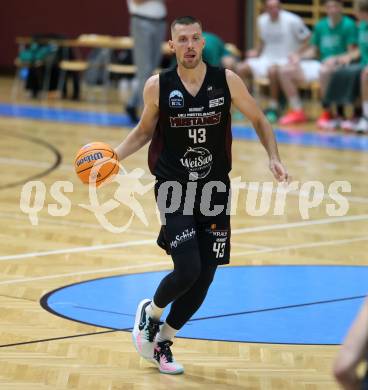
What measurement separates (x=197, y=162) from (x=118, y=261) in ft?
8.97

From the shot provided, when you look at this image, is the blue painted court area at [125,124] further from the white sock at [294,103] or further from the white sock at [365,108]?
the white sock at [294,103]

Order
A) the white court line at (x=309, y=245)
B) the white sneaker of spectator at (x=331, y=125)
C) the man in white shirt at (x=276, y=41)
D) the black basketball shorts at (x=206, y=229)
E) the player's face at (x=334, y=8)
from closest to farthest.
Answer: the black basketball shorts at (x=206, y=229) < the white court line at (x=309, y=245) < the player's face at (x=334, y=8) < the white sneaker of spectator at (x=331, y=125) < the man in white shirt at (x=276, y=41)

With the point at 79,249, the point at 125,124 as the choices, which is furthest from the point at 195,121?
the point at 125,124

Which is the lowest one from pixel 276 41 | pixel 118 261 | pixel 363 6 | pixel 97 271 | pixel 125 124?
pixel 125 124

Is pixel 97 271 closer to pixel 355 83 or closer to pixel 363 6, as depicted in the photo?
pixel 363 6

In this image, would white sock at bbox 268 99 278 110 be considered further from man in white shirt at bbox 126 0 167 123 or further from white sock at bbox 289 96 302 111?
man in white shirt at bbox 126 0 167 123

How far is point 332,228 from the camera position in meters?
9.55

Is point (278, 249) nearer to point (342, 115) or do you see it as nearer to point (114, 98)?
point (342, 115)

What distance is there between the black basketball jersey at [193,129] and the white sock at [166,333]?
780mm

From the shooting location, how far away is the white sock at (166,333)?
223 inches

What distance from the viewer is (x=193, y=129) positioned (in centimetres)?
558

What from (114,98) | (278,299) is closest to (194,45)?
(278,299)

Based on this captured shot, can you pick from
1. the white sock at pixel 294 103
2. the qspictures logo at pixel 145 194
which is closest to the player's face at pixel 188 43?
the qspictures logo at pixel 145 194

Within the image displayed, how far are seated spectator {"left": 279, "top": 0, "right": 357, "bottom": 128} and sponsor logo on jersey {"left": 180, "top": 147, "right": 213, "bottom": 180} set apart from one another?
10.8m
